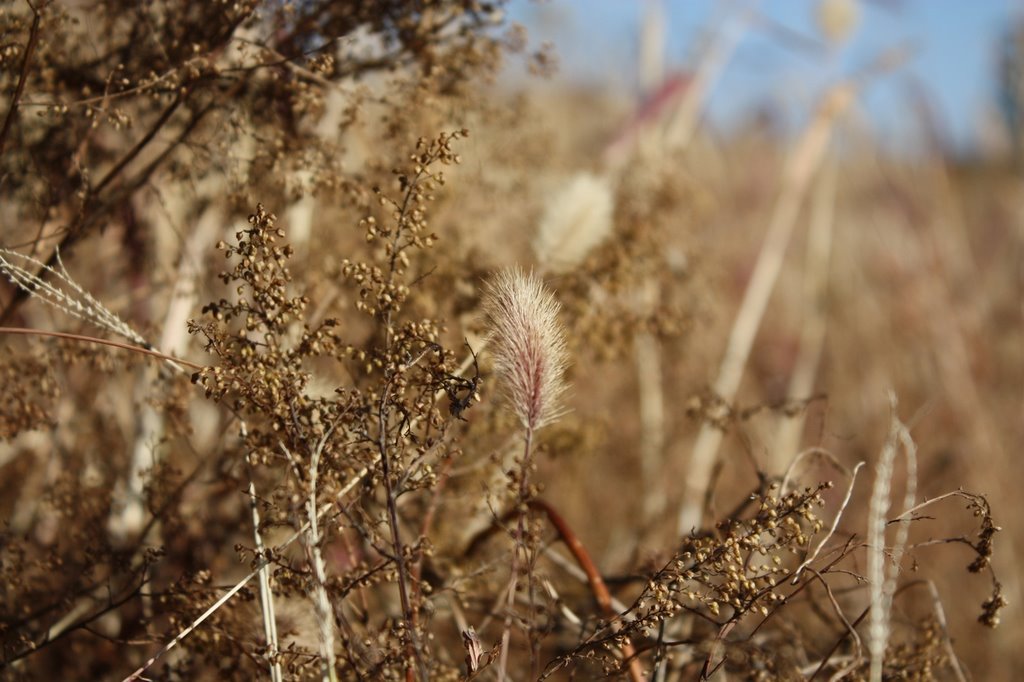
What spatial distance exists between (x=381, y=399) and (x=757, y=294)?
229 cm

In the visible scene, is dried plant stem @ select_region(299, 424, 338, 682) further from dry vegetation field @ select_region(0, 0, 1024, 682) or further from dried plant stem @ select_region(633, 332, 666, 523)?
dried plant stem @ select_region(633, 332, 666, 523)

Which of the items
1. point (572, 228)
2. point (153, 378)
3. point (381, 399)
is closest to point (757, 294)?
point (572, 228)

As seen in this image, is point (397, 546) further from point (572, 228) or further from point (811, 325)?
point (811, 325)

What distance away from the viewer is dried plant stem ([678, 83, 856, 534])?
2875mm

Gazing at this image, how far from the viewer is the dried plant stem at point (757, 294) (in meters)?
2.88

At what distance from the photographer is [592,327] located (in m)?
2.00

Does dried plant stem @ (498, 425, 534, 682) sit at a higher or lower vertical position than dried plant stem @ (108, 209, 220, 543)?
lower

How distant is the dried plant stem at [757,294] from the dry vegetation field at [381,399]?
0.05ft

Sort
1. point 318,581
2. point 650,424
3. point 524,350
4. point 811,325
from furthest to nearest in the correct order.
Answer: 1. point 811,325
2. point 650,424
3. point 524,350
4. point 318,581

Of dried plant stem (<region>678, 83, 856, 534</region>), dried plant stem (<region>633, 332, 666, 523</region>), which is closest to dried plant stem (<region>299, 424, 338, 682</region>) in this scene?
dried plant stem (<region>678, 83, 856, 534</region>)

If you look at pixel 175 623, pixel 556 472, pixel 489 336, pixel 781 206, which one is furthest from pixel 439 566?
pixel 781 206

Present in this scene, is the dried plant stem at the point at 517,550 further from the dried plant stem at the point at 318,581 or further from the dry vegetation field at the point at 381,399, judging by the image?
the dried plant stem at the point at 318,581

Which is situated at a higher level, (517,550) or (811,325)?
(811,325)

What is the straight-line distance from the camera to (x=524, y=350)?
121 centimetres
